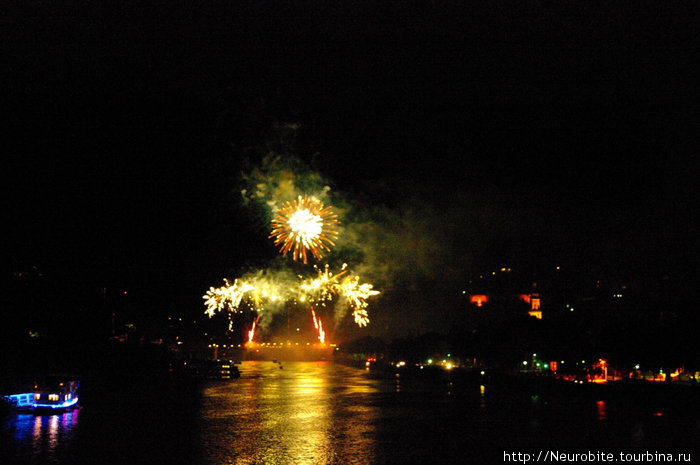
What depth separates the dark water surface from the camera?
Answer: 14.3 meters

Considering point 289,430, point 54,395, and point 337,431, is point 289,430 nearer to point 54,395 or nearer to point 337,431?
point 337,431

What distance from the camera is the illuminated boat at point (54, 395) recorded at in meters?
23.1

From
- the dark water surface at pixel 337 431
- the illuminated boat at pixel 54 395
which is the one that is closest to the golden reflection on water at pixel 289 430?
the dark water surface at pixel 337 431

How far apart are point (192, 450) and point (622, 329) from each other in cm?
4516

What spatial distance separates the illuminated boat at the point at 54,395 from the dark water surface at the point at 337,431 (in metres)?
0.48

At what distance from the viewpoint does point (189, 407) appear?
27.4 m

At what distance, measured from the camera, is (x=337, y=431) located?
1822cm

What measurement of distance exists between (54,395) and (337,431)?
36.2ft

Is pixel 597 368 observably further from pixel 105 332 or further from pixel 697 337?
pixel 105 332

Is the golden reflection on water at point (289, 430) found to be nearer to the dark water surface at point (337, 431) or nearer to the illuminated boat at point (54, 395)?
the dark water surface at point (337, 431)

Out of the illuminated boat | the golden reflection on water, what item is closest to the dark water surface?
the golden reflection on water

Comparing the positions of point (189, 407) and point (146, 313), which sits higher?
point (146, 313)

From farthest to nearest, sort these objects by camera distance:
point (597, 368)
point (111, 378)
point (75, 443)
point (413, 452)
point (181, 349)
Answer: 1. point (181, 349)
2. point (597, 368)
3. point (111, 378)
4. point (75, 443)
5. point (413, 452)

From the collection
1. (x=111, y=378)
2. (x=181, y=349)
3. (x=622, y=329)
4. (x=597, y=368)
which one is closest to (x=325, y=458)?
(x=111, y=378)
